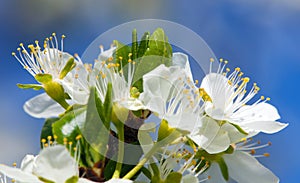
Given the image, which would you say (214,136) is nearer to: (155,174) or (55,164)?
(155,174)

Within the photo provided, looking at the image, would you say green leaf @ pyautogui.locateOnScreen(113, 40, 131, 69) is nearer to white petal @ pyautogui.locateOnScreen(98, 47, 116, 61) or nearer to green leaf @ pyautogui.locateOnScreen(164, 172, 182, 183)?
white petal @ pyautogui.locateOnScreen(98, 47, 116, 61)

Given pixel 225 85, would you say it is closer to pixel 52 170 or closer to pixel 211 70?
pixel 211 70

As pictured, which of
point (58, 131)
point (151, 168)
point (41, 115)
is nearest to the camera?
point (58, 131)

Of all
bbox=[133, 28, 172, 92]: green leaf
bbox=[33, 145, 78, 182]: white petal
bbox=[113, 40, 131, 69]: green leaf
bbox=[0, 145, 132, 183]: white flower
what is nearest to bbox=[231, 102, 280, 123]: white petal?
bbox=[133, 28, 172, 92]: green leaf

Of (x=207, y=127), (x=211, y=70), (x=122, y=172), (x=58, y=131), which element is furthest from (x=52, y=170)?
(x=211, y=70)

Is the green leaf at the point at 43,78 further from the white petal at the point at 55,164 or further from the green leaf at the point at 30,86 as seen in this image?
the white petal at the point at 55,164

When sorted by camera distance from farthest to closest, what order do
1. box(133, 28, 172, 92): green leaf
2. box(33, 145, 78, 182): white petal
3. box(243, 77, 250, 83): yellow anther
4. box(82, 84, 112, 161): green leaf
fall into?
box(243, 77, 250, 83): yellow anther → box(133, 28, 172, 92): green leaf → box(82, 84, 112, 161): green leaf → box(33, 145, 78, 182): white petal
